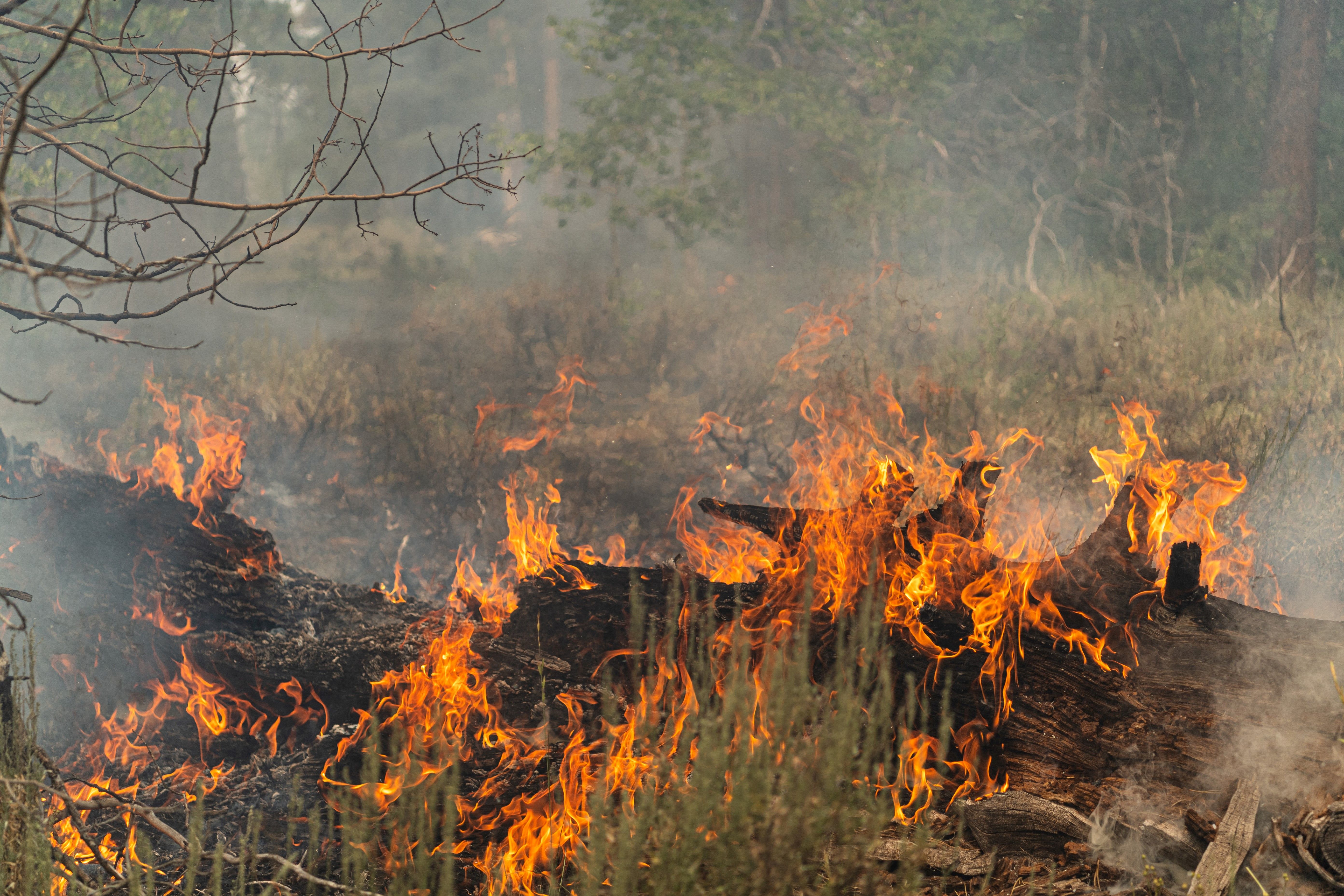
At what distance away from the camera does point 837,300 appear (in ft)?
40.7

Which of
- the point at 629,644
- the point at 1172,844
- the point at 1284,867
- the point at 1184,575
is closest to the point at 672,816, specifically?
the point at 1172,844

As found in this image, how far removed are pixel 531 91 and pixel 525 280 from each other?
1532 centimetres

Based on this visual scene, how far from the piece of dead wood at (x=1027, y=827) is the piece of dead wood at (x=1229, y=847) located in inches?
15.4

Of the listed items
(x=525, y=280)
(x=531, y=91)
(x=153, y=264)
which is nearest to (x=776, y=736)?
(x=153, y=264)

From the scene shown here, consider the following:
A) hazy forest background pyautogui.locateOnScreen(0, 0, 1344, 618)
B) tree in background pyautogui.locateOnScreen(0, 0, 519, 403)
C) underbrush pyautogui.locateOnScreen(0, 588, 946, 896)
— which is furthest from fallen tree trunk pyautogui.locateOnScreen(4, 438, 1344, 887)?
hazy forest background pyautogui.locateOnScreen(0, 0, 1344, 618)

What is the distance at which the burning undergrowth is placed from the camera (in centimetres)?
230

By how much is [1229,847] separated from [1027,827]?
23.6 inches

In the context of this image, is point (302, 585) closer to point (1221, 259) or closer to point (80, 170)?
point (80, 170)

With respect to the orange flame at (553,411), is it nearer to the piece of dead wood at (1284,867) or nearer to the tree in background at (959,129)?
the tree in background at (959,129)

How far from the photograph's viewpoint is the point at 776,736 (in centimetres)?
232

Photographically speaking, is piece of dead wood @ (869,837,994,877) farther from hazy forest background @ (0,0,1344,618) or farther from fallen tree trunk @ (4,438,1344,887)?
hazy forest background @ (0,0,1344,618)

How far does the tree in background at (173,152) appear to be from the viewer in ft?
8.91

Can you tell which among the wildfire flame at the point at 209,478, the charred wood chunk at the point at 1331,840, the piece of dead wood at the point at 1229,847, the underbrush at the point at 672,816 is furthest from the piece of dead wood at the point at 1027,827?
the wildfire flame at the point at 209,478

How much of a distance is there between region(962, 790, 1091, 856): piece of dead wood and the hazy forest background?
4051 millimetres
